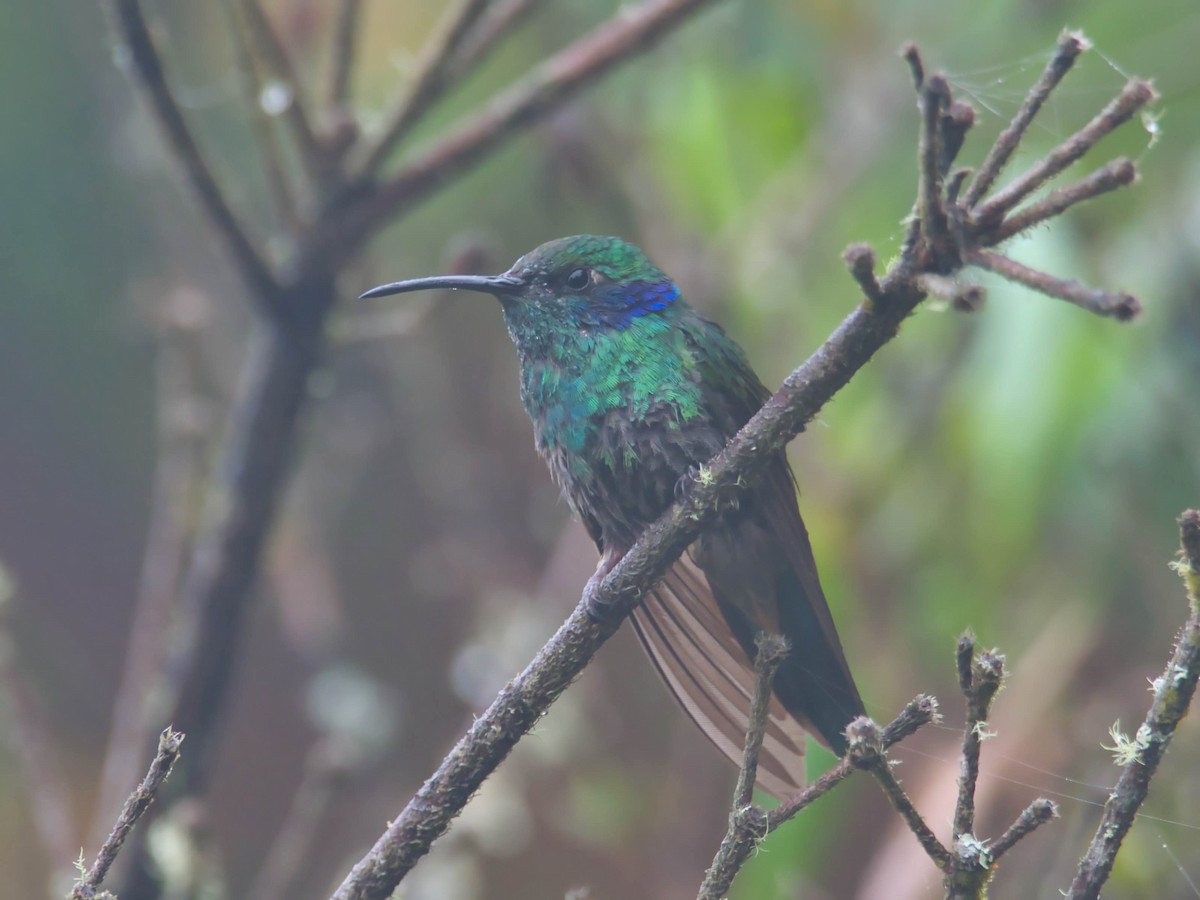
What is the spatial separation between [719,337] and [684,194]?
1886 mm

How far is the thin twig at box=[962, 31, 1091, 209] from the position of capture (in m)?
1.20

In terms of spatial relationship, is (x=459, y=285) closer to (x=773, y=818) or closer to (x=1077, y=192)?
(x=773, y=818)

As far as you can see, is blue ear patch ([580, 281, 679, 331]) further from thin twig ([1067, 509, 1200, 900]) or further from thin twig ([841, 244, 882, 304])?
thin twig ([1067, 509, 1200, 900])

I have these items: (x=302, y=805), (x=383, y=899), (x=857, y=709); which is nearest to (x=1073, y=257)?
(x=857, y=709)

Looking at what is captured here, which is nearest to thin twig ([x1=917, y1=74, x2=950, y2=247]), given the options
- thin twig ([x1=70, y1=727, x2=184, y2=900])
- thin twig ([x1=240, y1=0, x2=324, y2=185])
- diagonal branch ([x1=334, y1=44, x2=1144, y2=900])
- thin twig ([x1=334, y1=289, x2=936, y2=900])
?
diagonal branch ([x1=334, y1=44, x2=1144, y2=900])

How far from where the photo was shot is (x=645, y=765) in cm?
446

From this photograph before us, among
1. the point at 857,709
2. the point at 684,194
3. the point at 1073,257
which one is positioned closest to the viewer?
the point at 857,709

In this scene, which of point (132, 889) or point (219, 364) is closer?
point (132, 889)

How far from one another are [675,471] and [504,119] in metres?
1.11

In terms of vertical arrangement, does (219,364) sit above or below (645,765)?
above

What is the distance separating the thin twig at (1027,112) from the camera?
3.93 ft

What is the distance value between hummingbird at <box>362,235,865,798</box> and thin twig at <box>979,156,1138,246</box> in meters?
1.13

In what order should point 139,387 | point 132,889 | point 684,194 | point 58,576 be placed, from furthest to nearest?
1. point 139,387
2. point 58,576
3. point 684,194
4. point 132,889

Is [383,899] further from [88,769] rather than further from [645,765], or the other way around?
[88,769]
